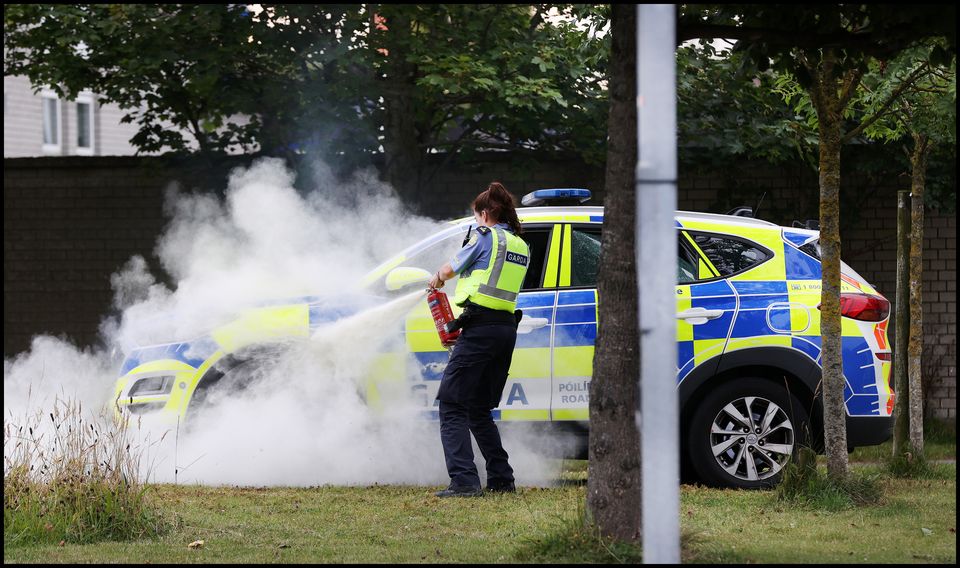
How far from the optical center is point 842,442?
7.17 metres

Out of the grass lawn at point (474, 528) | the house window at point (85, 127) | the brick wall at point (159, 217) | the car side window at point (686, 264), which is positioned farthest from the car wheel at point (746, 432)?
the house window at point (85, 127)

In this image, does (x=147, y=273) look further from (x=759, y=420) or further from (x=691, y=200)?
(x=759, y=420)

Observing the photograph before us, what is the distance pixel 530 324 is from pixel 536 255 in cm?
51

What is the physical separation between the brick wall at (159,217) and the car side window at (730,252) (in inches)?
156

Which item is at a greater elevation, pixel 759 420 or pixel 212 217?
pixel 212 217

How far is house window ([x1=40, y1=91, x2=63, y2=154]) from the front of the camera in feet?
88.4

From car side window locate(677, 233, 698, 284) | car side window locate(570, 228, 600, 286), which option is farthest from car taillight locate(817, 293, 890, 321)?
car side window locate(570, 228, 600, 286)

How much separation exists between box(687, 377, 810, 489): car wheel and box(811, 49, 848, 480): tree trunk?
605mm

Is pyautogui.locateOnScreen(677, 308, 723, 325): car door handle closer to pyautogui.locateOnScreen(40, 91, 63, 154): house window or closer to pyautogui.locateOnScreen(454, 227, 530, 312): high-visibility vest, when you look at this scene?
pyautogui.locateOnScreen(454, 227, 530, 312): high-visibility vest

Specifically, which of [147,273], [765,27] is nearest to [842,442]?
[765,27]

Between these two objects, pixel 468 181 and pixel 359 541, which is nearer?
pixel 359 541

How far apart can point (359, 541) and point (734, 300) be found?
10.7 ft

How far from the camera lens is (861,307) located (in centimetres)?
786

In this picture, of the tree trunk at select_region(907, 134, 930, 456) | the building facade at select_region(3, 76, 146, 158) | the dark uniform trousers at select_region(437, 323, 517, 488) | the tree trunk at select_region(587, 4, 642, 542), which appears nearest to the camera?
the tree trunk at select_region(587, 4, 642, 542)
